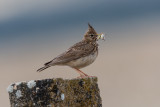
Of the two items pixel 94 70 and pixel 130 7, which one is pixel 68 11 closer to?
pixel 130 7

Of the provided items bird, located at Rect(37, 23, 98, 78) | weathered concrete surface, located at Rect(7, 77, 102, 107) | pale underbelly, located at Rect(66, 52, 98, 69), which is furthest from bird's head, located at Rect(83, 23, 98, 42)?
weathered concrete surface, located at Rect(7, 77, 102, 107)

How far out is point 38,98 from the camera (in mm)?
4469

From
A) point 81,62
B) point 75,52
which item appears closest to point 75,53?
point 75,52

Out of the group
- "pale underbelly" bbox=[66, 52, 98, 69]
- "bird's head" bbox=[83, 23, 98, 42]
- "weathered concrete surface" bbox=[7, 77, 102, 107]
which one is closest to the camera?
"weathered concrete surface" bbox=[7, 77, 102, 107]

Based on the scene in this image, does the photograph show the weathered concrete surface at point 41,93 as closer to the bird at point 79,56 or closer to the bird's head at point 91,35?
the bird at point 79,56

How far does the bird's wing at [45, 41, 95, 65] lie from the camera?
25.6ft

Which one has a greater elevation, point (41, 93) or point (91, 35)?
point (91, 35)

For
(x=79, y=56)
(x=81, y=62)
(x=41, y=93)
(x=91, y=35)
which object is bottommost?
(x=41, y=93)

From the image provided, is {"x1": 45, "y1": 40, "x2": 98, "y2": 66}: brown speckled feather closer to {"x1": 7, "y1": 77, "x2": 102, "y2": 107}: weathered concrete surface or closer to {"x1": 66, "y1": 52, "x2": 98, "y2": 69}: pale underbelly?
{"x1": 66, "y1": 52, "x2": 98, "y2": 69}: pale underbelly

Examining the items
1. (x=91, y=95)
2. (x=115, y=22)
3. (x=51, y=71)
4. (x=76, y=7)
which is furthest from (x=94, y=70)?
(x=76, y=7)

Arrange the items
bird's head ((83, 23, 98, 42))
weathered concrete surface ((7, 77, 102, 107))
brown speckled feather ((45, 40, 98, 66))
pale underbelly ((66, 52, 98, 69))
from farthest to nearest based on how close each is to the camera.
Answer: bird's head ((83, 23, 98, 42)) < pale underbelly ((66, 52, 98, 69)) < brown speckled feather ((45, 40, 98, 66)) < weathered concrete surface ((7, 77, 102, 107))

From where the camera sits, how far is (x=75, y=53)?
8453 millimetres

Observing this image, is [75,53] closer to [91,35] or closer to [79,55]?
[79,55]

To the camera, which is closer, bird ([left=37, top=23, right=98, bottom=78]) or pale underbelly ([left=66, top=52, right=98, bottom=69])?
bird ([left=37, top=23, right=98, bottom=78])
